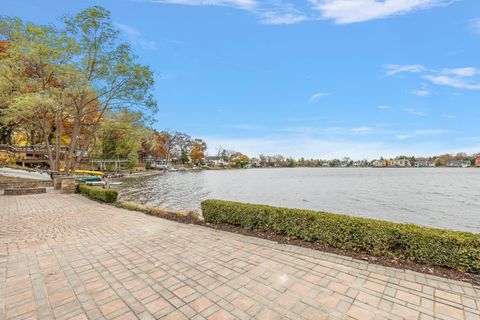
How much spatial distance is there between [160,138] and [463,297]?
2978 inches

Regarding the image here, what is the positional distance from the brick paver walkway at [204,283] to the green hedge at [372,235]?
0.51 m

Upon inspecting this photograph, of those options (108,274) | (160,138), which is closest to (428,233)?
(108,274)

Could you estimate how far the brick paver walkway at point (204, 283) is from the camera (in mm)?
2760

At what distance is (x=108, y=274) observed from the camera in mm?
3682

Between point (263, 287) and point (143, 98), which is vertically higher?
point (143, 98)

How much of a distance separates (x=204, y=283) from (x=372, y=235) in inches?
128

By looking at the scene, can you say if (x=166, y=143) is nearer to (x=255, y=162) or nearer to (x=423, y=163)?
(x=255, y=162)

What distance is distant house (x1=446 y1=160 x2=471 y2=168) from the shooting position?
11856cm

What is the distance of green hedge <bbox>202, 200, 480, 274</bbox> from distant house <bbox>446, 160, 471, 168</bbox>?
159 metres

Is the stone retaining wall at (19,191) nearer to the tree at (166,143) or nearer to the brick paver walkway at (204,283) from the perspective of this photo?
the brick paver walkway at (204,283)

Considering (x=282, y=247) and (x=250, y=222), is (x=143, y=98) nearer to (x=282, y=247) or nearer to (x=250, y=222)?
(x=250, y=222)

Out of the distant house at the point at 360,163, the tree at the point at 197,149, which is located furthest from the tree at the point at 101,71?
the distant house at the point at 360,163

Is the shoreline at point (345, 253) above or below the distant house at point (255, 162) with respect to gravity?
below

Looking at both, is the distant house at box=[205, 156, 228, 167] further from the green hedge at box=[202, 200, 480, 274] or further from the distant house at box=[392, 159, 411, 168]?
the distant house at box=[392, 159, 411, 168]
